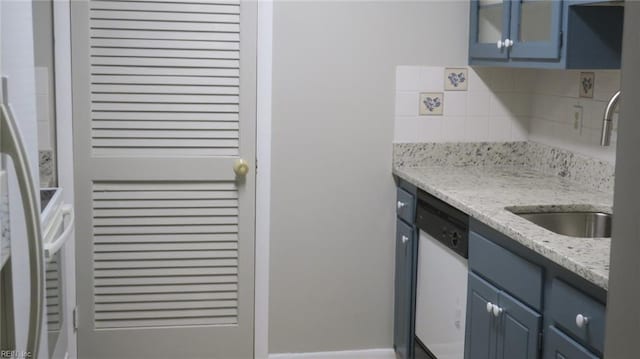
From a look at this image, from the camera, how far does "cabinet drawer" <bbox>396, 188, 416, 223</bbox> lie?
3.29 meters

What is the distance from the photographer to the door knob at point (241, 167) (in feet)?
11.1

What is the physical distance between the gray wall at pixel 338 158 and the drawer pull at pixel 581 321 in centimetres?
166

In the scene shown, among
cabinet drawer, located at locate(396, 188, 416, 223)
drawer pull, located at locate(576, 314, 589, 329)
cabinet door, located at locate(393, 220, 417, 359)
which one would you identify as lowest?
cabinet door, located at locate(393, 220, 417, 359)

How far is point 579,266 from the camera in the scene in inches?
73.9

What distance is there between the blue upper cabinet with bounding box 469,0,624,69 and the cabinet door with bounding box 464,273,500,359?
797mm

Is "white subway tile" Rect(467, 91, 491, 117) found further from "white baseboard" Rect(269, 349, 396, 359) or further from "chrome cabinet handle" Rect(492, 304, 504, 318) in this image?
"chrome cabinet handle" Rect(492, 304, 504, 318)

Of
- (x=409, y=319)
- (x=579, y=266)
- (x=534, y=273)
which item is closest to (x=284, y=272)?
(x=409, y=319)

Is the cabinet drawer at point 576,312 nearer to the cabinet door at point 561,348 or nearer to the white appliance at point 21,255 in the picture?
the cabinet door at point 561,348

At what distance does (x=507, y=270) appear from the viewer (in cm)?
234

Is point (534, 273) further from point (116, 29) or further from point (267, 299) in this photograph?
point (116, 29)

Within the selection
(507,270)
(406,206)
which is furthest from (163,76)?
(507,270)

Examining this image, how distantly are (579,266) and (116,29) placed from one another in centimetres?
215

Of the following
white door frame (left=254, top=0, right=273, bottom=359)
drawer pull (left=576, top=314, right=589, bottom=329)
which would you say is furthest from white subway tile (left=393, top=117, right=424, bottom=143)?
A: drawer pull (left=576, top=314, right=589, bottom=329)

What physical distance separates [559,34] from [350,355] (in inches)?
68.1
